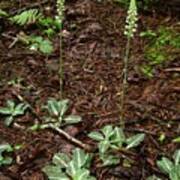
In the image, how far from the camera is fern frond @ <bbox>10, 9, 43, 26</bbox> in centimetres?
445

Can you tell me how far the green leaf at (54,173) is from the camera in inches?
124

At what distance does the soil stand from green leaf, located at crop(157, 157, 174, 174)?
2.1 inches

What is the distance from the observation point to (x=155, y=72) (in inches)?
158

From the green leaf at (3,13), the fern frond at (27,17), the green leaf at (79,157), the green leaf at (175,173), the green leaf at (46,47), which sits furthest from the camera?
the green leaf at (3,13)

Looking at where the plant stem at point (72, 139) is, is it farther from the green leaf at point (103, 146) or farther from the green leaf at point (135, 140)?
the green leaf at point (135, 140)

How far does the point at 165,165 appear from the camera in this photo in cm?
317

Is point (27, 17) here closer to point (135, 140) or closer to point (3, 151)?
point (3, 151)

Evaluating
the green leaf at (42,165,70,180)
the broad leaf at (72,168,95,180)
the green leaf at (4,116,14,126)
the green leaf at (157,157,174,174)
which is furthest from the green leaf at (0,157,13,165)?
the green leaf at (157,157,174,174)

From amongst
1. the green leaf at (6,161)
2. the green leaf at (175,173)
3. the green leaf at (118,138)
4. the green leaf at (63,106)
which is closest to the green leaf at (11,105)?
the green leaf at (63,106)

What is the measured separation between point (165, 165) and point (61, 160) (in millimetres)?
722

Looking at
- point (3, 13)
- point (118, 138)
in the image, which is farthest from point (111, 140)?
point (3, 13)

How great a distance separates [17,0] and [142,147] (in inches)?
93.5

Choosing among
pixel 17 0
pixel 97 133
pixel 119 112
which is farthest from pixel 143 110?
pixel 17 0

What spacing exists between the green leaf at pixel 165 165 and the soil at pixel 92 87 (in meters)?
0.05
